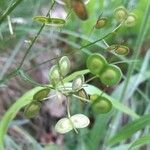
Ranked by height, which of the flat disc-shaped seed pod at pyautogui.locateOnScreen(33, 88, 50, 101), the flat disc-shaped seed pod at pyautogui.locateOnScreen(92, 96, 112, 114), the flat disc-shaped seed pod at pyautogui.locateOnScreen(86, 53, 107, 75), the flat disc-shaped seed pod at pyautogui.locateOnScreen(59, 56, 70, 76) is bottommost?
the flat disc-shaped seed pod at pyautogui.locateOnScreen(92, 96, 112, 114)

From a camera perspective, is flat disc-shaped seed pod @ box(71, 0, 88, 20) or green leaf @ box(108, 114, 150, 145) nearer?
flat disc-shaped seed pod @ box(71, 0, 88, 20)

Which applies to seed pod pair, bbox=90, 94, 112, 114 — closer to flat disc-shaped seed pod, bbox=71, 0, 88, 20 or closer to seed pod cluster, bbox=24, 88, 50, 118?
seed pod cluster, bbox=24, 88, 50, 118

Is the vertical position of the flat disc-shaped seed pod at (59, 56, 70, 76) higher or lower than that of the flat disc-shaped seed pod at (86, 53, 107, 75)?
higher

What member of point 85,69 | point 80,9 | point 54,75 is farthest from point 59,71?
point 85,69

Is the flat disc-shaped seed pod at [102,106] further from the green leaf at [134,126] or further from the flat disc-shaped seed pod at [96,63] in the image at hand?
the green leaf at [134,126]

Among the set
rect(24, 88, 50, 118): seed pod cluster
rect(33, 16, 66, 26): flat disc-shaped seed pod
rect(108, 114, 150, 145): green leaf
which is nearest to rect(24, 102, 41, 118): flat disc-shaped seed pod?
rect(24, 88, 50, 118): seed pod cluster

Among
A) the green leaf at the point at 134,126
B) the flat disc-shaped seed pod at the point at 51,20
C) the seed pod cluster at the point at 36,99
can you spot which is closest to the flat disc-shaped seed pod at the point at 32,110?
the seed pod cluster at the point at 36,99

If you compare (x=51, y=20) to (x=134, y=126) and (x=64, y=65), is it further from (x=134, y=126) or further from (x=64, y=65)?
(x=134, y=126)
